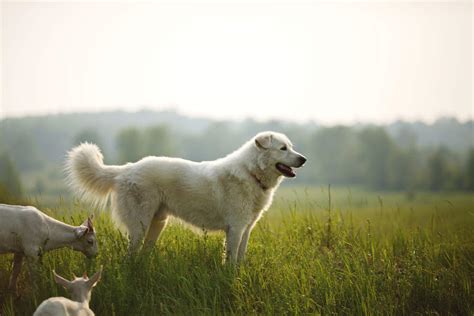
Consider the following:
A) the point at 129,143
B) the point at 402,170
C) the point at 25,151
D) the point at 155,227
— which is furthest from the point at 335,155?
the point at 155,227

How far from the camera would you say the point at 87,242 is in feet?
24.8

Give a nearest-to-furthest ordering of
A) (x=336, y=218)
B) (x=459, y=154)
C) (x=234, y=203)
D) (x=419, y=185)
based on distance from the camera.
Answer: (x=234, y=203), (x=336, y=218), (x=419, y=185), (x=459, y=154)

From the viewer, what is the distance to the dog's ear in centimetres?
902

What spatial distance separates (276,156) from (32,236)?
3.94 metres

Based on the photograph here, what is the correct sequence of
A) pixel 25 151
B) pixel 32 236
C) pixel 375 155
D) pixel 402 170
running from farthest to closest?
pixel 25 151
pixel 375 155
pixel 402 170
pixel 32 236

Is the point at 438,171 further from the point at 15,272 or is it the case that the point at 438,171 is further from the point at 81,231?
the point at 15,272

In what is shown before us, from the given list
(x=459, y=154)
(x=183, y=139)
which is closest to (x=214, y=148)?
(x=183, y=139)

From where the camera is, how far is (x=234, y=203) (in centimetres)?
883

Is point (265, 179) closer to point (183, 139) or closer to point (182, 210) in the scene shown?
point (182, 210)

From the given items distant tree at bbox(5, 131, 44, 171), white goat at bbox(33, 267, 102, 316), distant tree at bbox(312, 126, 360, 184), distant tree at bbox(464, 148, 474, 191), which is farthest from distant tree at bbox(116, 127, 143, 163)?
white goat at bbox(33, 267, 102, 316)

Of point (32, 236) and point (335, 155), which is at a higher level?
point (32, 236)

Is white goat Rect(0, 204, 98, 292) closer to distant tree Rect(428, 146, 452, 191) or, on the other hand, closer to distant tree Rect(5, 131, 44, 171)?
distant tree Rect(428, 146, 452, 191)

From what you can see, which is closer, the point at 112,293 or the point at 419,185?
the point at 112,293

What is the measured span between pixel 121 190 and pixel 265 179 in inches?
91.8
